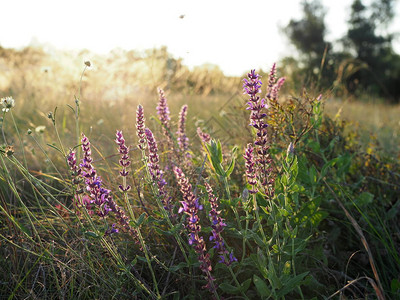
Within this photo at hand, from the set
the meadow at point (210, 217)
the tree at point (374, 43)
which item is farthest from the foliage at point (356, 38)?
the meadow at point (210, 217)

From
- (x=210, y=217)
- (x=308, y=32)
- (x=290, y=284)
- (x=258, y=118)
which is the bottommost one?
(x=290, y=284)

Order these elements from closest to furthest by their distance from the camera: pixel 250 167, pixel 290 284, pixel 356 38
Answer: pixel 290 284 < pixel 250 167 < pixel 356 38

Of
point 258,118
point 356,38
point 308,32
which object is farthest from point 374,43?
point 258,118

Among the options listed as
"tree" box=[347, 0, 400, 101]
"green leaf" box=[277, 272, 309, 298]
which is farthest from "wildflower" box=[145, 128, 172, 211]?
"tree" box=[347, 0, 400, 101]

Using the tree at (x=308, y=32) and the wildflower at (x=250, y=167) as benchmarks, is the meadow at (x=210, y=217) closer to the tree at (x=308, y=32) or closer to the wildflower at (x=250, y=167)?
the wildflower at (x=250, y=167)

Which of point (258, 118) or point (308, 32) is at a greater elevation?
point (308, 32)

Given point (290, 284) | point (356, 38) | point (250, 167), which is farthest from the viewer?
point (356, 38)

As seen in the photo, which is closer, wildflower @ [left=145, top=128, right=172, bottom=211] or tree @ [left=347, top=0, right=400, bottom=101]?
wildflower @ [left=145, top=128, right=172, bottom=211]

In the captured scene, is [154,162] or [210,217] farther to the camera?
[154,162]

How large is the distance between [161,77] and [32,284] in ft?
13.9

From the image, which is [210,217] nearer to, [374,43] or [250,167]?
[250,167]

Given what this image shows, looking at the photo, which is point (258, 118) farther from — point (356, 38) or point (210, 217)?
point (356, 38)

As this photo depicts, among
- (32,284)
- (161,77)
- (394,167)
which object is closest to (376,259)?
(394,167)

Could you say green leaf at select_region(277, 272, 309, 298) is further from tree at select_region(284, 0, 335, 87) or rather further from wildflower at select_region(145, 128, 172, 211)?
tree at select_region(284, 0, 335, 87)
